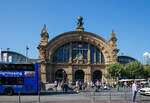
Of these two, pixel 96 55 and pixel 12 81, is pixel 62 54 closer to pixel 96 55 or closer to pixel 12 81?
pixel 96 55

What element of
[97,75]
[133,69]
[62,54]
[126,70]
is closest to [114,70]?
[126,70]

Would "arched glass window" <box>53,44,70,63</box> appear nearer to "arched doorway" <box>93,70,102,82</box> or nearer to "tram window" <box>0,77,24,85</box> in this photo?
"arched doorway" <box>93,70,102,82</box>

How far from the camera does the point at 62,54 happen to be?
63125mm

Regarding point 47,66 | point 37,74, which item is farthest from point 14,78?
point 47,66

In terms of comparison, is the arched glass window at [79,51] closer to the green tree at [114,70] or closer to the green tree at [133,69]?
the green tree at [114,70]

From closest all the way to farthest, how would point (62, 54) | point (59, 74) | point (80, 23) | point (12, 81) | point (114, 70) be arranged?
point (12, 81) < point (114, 70) < point (59, 74) < point (62, 54) < point (80, 23)

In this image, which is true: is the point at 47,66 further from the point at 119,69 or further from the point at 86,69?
the point at 119,69

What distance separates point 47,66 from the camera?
60.1 meters

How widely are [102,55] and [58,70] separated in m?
14.9

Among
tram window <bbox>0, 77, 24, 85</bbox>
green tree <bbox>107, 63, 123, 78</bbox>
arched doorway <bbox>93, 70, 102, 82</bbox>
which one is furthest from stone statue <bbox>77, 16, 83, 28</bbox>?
tram window <bbox>0, 77, 24, 85</bbox>

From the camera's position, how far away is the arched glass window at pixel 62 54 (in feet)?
206

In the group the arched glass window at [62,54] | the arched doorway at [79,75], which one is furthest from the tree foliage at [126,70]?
the arched glass window at [62,54]

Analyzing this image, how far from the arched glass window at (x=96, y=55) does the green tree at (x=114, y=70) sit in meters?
5.75

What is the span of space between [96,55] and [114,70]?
898 cm
